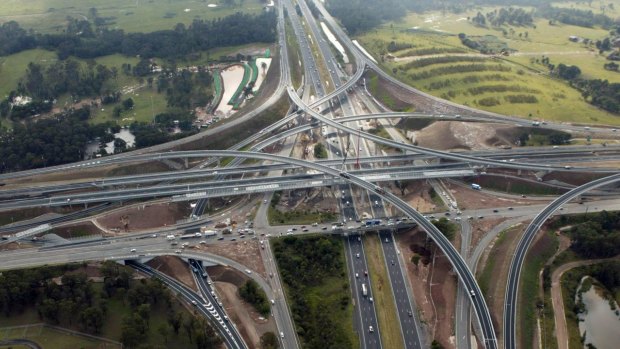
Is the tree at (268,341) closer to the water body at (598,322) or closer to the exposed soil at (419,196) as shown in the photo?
the exposed soil at (419,196)

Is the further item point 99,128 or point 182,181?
point 99,128

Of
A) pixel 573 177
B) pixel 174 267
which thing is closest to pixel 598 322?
pixel 573 177

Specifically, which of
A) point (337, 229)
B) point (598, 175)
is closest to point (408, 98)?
point (598, 175)

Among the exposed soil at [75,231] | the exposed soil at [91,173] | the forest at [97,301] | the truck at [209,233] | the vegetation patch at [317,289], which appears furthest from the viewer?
the exposed soil at [91,173]

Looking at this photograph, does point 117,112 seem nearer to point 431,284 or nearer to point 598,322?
point 431,284

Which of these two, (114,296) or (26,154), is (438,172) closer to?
(114,296)

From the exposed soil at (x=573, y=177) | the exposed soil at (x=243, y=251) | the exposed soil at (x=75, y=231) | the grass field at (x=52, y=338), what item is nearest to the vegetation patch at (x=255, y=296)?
the exposed soil at (x=243, y=251)
